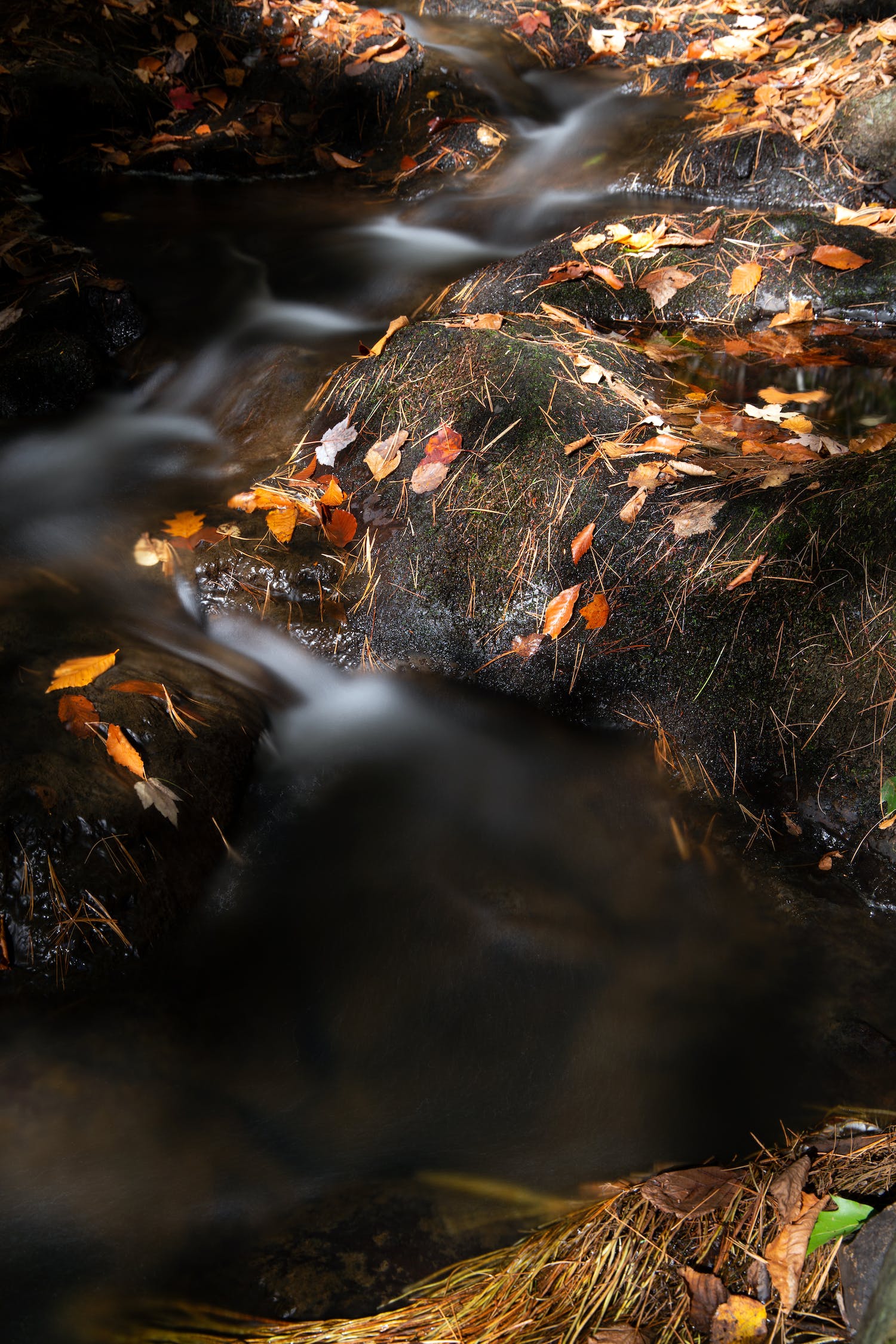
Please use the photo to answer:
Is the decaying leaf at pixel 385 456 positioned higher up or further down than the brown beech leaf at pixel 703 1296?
higher up

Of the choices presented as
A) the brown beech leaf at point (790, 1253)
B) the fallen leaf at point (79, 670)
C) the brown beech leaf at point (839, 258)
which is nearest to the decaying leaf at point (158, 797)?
the fallen leaf at point (79, 670)

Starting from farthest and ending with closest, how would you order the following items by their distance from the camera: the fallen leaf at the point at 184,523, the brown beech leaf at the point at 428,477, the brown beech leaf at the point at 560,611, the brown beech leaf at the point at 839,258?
1. the brown beech leaf at the point at 839,258
2. the fallen leaf at the point at 184,523
3. the brown beech leaf at the point at 428,477
4. the brown beech leaf at the point at 560,611

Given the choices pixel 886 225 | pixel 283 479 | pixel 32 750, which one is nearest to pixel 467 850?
pixel 32 750

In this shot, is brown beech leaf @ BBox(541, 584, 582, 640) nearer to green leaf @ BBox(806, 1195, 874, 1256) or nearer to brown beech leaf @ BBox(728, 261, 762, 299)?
green leaf @ BBox(806, 1195, 874, 1256)

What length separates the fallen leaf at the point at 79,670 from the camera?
262 cm

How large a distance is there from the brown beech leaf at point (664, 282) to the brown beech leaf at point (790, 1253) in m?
4.01

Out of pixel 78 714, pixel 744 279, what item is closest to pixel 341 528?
pixel 78 714

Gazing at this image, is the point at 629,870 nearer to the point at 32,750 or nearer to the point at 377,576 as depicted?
the point at 377,576

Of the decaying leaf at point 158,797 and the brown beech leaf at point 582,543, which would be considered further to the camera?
the brown beech leaf at point 582,543

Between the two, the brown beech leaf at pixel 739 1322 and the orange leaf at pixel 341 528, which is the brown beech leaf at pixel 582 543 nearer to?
the orange leaf at pixel 341 528

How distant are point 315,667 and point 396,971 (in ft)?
3.98

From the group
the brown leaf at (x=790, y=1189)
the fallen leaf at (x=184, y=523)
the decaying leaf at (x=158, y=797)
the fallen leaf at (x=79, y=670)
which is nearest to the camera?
the brown leaf at (x=790, y=1189)

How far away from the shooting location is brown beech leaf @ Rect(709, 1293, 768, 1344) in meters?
1.53

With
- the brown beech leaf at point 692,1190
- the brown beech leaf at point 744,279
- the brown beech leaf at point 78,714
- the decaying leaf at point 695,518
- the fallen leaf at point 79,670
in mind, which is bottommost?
the brown beech leaf at point 692,1190
